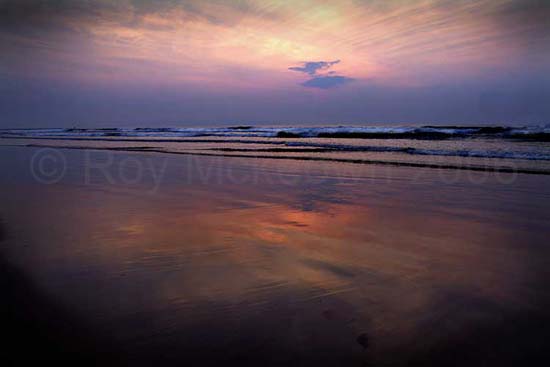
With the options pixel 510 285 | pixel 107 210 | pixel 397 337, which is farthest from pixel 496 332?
pixel 107 210

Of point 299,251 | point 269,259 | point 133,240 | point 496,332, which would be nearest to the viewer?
point 496,332

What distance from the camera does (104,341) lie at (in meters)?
1.63

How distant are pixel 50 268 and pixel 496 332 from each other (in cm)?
258

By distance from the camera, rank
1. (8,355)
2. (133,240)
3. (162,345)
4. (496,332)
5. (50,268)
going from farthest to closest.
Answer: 1. (133,240)
2. (50,268)
3. (496,332)
4. (162,345)
5. (8,355)

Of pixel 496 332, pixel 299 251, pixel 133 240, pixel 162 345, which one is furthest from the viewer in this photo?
pixel 133 240

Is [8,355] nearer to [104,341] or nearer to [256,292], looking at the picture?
[104,341]

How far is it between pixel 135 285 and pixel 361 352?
4.36 feet

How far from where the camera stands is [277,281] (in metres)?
2.30

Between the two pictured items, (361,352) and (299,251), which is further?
(299,251)

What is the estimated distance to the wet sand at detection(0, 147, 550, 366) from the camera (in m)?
1.60

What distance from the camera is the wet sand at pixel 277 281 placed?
160 cm

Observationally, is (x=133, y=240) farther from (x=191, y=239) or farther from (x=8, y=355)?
(x=8, y=355)

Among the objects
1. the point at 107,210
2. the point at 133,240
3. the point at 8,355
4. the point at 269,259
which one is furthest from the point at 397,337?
the point at 107,210

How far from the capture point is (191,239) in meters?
3.17
